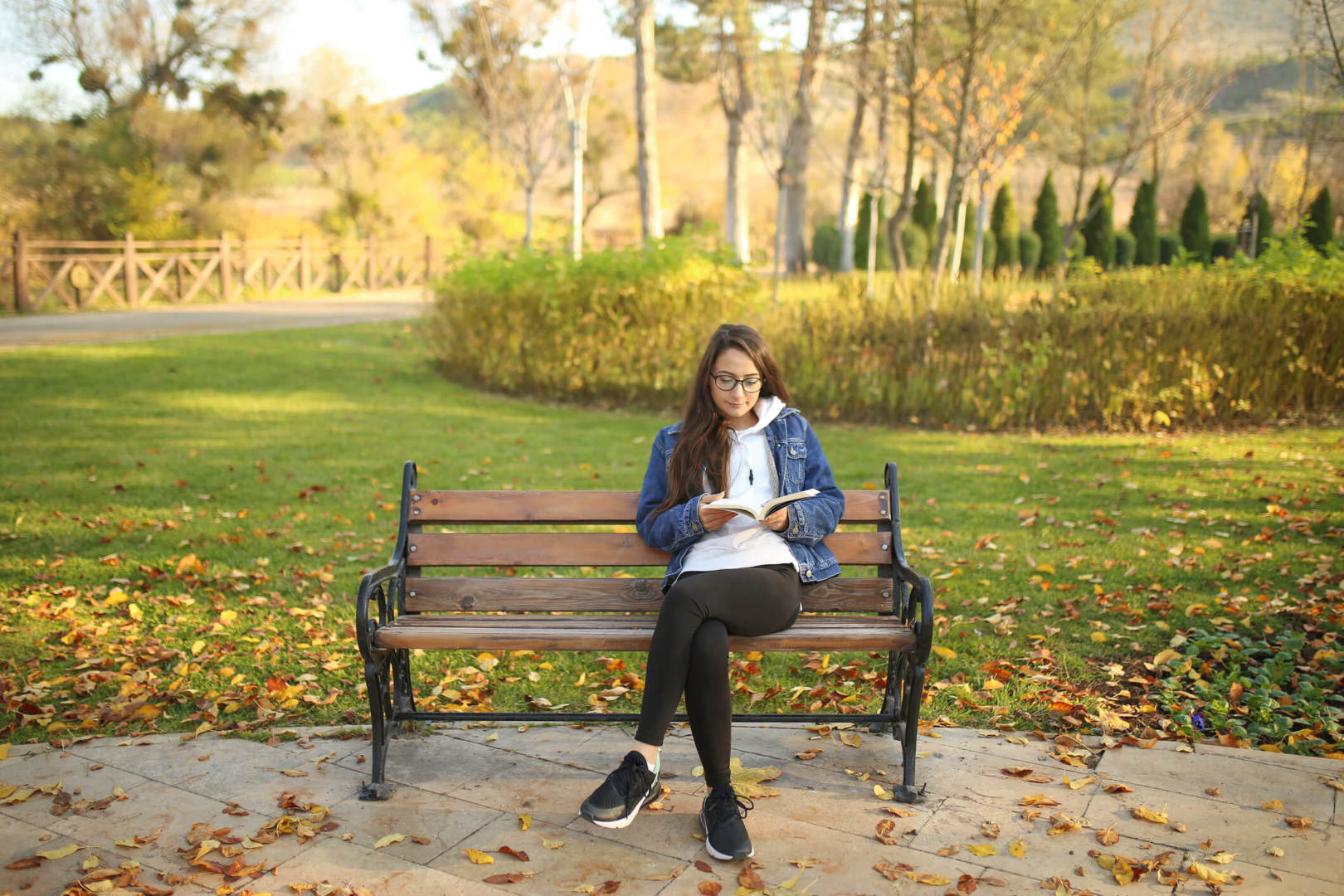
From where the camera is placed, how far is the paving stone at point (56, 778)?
3184mm

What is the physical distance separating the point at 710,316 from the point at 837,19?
27.6 ft

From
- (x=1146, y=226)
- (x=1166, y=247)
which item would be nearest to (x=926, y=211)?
Result: (x=1146, y=226)

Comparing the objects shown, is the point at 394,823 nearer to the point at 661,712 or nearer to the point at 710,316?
the point at 661,712

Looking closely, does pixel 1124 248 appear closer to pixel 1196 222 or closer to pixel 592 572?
pixel 1196 222

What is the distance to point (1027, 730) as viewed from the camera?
3797 mm

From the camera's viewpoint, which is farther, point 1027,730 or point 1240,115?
point 1240,115

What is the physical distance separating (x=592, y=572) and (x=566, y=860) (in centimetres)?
285

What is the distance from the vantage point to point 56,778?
3.39 meters

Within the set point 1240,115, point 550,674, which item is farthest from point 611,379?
point 1240,115

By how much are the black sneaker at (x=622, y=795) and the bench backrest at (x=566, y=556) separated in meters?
0.64

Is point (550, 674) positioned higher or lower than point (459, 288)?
lower

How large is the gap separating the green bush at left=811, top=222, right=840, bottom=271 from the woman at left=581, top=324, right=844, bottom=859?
107 ft

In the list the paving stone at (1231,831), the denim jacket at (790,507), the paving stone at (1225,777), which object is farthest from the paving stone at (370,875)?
the paving stone at (1225,777)

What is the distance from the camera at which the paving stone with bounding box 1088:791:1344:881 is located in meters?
2.87
